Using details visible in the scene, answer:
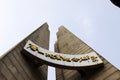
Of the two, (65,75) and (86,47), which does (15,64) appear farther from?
(86,47)

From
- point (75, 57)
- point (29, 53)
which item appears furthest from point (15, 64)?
point (75, 57)

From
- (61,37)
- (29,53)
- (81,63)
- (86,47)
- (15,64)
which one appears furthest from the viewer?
(61,37)

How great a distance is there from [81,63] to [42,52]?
2.80 m

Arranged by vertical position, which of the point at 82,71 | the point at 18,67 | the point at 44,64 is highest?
the point at 18,67

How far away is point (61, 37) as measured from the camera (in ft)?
96.2

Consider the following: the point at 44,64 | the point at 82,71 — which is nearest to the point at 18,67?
the point at 44,64

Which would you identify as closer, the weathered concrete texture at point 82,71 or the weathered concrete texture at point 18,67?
the weathered concrete texture at point 18,67

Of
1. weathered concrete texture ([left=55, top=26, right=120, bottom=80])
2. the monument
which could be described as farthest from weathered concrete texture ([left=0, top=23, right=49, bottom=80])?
weathered concrete texture ([left=55, top=26, right=120, bottom=80])

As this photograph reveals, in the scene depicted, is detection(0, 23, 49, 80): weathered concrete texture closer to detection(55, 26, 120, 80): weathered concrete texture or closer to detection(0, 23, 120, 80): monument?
detection(0, 23, 120, 80): monument

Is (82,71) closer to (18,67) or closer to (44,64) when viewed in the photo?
(44,64)

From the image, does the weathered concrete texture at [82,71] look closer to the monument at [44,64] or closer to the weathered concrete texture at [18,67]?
the monument at [44,64]

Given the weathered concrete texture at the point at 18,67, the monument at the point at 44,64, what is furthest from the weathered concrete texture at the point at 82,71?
the weathered concrete texture at the point at 18,67

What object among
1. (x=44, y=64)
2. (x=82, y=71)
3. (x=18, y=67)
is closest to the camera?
(x=18, y=67)

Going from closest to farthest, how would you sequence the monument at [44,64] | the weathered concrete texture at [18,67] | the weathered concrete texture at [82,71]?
1. the weathered concrete texture at [18,67]
2. the monument at [44,64]
3. the weathered concrete texture at [82,71]
